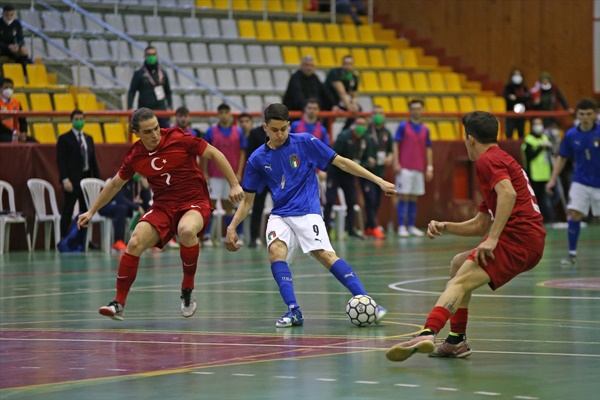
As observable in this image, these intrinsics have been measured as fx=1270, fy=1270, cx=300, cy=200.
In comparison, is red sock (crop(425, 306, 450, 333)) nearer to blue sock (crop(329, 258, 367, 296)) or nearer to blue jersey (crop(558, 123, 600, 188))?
blue sock (crop(329, 258, 367, 296))

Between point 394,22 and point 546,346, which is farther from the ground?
point 394,22

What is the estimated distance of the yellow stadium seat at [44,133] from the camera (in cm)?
2391

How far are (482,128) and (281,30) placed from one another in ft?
76.2

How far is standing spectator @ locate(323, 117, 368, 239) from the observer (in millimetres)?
24109

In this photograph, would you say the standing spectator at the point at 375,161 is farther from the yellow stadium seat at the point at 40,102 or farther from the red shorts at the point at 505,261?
the red shorts at the point at 505,261

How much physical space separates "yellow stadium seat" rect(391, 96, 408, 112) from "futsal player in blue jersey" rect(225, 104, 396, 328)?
1892cm

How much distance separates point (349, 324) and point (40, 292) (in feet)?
17.0

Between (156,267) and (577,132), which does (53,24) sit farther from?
(577,132)

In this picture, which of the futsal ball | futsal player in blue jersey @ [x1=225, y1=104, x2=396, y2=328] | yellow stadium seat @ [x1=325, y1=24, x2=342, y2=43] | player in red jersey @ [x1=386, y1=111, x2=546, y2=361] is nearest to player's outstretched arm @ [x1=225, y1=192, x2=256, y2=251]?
futsal player in blue jersey @ [x1=225, y1=104, x2=396, y2=328]

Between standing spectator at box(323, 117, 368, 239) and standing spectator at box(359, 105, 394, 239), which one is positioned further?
standing spectator at box(359, 105, 394, 239)

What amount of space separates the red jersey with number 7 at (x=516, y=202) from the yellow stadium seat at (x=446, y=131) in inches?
816

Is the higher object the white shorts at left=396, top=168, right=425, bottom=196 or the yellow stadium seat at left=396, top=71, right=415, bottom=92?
the yellow stadium seat at left=396, top=71, right=415, bottom=92

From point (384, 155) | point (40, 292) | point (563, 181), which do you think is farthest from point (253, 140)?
point (563, 181)

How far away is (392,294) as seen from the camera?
14094mm
